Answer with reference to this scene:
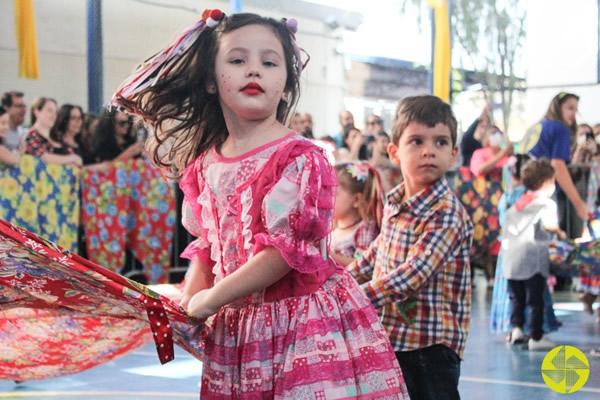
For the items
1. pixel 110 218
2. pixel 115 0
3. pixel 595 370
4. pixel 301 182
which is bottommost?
pixel 595 370

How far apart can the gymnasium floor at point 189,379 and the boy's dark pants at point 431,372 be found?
1581 mm

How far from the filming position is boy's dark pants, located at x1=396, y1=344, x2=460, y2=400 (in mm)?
3084

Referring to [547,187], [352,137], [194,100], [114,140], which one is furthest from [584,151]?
[194,100]

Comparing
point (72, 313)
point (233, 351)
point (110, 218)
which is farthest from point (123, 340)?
point (110, 218)

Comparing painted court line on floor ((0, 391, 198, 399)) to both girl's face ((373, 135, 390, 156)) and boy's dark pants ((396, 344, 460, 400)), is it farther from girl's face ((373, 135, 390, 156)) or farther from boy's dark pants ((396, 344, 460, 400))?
girl's face ((373, 135, 390, 156))

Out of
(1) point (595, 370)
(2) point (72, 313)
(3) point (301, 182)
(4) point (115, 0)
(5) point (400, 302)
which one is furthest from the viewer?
(4) point (115, 0)

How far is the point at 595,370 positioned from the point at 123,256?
13.7ft

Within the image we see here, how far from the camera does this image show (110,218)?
8.05 meters

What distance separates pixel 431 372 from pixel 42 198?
4998 mm

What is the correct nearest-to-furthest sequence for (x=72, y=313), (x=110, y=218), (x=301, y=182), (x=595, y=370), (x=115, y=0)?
1. (x=301, y=182)
2. (x=72, y=313)
3. (x=595, y=370)
4. (x=110, y=218)
5. (x=115, y=0)

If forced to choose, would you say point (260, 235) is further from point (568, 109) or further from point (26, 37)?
point (26, 37)

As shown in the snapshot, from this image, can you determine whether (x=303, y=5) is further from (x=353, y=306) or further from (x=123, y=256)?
(x=353, y=306)

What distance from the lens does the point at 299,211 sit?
2.31 m

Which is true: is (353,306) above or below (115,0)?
below
